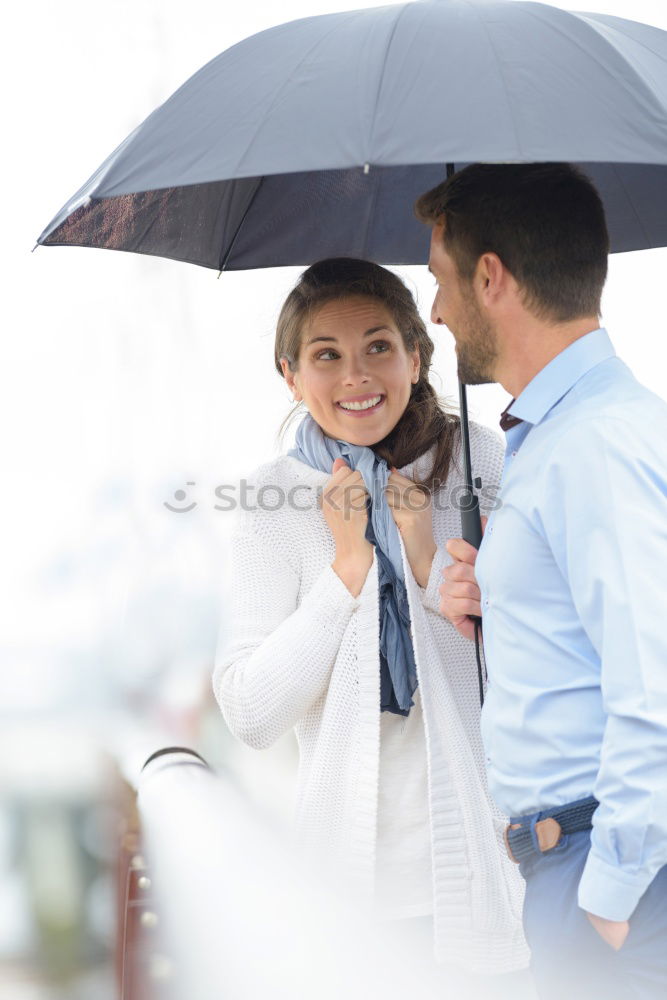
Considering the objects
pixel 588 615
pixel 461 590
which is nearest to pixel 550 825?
pixel 588 615

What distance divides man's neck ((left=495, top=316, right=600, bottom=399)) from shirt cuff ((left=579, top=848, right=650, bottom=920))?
63 cm

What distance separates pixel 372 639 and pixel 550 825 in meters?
0.54

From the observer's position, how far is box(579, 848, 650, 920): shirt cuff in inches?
49.0

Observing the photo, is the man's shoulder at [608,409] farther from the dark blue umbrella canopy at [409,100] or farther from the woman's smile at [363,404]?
the woman's smile at [363,404]

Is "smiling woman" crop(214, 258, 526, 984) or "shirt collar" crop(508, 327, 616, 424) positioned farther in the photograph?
"smiling woman" crop(214, 258, 526, 984)

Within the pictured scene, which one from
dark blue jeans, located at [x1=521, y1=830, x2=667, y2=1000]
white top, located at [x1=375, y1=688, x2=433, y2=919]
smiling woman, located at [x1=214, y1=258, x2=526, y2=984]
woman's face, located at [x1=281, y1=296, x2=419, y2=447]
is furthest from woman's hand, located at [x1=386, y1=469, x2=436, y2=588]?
dark blue jeans, located at [x1=521, y1=830, x2=667, y2=1000]

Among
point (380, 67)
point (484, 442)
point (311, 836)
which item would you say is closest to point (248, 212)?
point (484, 442)

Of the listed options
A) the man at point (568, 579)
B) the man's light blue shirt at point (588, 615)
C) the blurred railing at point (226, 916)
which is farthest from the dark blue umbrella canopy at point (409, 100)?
the blurred railing at point (226, 916)

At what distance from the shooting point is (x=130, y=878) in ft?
5.56

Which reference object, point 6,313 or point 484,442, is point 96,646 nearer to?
point 6,313

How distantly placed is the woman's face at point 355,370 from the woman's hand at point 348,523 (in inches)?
3.4

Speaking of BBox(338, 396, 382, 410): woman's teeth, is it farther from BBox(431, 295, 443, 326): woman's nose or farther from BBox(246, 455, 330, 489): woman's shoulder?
BBox(431, 295, 443, 326): woman's nose

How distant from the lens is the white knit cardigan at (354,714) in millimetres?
1769

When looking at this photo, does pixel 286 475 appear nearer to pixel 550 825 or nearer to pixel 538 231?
pixel 538 231
